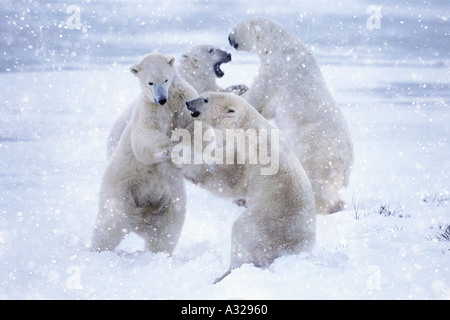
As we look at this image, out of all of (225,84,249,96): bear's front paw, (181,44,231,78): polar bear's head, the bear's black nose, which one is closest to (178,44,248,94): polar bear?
(181,44,231,78): polar bear's head

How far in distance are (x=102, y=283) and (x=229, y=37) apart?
351 centimetres

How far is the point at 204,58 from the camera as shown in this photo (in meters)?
5.73

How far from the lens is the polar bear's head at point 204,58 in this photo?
5691 mm

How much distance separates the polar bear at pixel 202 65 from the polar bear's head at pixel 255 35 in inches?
18.4

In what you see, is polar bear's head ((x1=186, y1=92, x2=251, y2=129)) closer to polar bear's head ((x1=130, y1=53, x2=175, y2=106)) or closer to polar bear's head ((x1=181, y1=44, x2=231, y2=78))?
polar bear's head ((x1=130, y1=53, x2=175, y2=106))

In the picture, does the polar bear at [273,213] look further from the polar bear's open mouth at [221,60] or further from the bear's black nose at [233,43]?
the bear's black nose at [233,43]

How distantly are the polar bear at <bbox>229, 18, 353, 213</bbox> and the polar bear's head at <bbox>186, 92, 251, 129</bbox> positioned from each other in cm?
143

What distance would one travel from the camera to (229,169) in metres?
4.16

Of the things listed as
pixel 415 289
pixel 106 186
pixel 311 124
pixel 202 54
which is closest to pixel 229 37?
pixel 202 54

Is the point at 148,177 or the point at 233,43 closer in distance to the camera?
the point at 148,177

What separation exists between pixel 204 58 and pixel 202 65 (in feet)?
0.22

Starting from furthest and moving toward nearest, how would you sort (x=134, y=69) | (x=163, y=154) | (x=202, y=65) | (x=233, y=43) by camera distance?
(x=233, y=43) < (x=202, y=65) < (x=134, y=69) < (x=163, y=154)

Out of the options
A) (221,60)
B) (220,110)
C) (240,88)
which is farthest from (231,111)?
(240,88)

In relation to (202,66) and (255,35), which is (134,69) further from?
(255,35)
